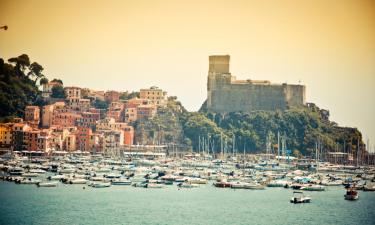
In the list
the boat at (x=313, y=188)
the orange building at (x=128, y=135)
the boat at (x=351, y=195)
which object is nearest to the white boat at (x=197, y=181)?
the boat at (x=313, y=188)

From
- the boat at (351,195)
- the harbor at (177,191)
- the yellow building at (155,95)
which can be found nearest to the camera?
the harbor at (177,191)

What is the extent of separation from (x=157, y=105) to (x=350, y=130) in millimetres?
14960

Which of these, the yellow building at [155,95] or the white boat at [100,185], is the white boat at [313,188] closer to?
the white boat at [100,185]

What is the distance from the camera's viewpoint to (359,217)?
35.9m

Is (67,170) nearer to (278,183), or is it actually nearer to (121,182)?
(121,182)

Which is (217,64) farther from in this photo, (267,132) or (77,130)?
(77,130)

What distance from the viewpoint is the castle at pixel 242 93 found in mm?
74625

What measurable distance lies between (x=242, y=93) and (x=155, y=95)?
23.2 ft

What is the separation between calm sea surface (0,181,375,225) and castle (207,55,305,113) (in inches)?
1225

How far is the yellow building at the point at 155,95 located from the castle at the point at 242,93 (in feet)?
13.0

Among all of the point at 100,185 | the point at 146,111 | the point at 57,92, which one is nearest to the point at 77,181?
the point at 100,185

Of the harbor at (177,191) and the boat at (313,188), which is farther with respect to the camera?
the boat at (313,188)

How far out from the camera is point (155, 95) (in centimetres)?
7400

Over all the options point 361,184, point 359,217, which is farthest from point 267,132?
point 359,217
